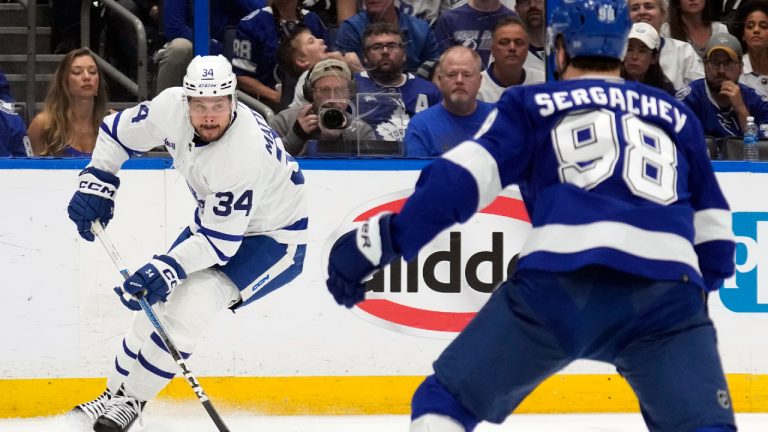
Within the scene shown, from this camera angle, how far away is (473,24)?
5047 mm

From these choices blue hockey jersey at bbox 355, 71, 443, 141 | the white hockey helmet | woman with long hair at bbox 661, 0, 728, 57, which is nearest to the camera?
the white hockey helmet

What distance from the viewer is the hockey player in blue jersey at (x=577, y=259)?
231cm

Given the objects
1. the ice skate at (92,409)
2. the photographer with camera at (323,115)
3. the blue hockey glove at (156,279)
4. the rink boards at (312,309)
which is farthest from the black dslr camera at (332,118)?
the ice skate at (92,409)

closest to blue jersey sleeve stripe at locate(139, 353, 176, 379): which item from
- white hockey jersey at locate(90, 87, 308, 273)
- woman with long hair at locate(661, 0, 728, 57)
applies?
white hockey jersey at locate(90, 87, 308, 273)

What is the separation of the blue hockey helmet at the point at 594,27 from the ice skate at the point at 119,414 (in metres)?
2.18

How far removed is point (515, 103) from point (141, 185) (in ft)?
8.22

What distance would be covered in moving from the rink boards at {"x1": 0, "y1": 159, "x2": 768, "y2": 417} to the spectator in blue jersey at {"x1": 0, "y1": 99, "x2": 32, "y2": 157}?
18 centimetres

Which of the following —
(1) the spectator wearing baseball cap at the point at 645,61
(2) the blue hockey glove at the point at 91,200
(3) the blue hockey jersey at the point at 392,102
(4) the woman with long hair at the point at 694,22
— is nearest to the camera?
(2) the blue hockey glove at the point at 91,200

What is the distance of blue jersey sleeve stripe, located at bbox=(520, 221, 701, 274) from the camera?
2.31 meters

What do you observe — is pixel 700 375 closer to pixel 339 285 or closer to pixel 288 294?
pixel 339 285

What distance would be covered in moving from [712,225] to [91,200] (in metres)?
2.26

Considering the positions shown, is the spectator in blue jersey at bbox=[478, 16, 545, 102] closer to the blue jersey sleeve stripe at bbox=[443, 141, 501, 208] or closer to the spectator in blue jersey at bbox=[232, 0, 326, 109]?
the spectator in blue jersey at bbox=[232, 0, 326, 109]

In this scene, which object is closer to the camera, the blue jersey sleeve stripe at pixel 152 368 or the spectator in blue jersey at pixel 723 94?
the blue jersey sleeve stripe at pixel 152 368

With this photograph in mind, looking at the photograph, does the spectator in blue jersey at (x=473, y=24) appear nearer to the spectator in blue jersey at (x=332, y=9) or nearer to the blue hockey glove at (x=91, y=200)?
the spectator in blue jersey at (x=332, y=9)
